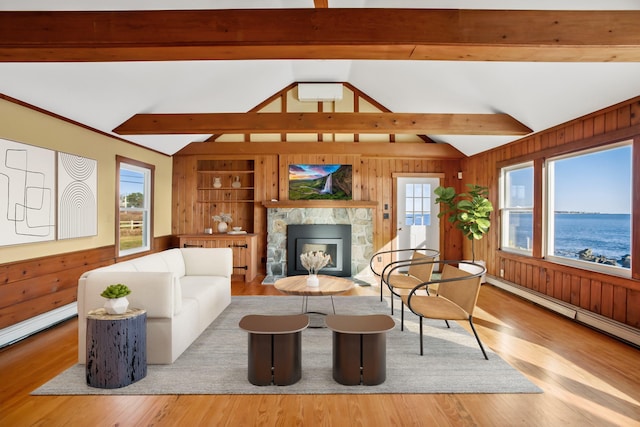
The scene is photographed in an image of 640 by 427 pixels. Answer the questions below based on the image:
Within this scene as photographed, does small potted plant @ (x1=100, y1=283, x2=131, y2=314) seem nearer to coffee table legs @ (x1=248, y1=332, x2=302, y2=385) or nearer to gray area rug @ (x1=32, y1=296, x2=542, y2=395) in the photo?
gray area rug @ (x1=32, y1=296, x2=542, y2=395)

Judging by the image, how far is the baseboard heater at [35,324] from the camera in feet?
9.86

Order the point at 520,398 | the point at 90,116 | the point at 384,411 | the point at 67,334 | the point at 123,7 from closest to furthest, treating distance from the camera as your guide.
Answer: the point at 384,411 < the point at 520,398 < the point at 123,7 < the point at 67,334 < the point at 90,116

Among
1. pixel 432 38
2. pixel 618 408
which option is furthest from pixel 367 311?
pixel 432 38

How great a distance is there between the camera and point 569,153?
4.02m

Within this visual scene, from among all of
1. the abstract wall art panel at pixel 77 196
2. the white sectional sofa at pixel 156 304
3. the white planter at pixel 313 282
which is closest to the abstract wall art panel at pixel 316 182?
the white planter at pixel 313 282

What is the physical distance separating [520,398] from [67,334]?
404cm

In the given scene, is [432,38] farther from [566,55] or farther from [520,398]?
[520,398]

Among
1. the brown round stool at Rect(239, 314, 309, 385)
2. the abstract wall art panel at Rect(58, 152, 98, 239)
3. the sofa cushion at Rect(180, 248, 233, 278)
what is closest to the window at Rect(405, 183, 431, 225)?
the sofa cushion at Rect(180, 248, 233, 278)

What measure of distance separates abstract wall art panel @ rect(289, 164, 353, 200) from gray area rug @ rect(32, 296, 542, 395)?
3.37 m

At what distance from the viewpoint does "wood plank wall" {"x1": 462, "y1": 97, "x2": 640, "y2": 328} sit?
318cm

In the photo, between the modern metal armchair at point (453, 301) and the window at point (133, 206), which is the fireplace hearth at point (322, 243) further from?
the modern metal armchair at point (453, 301)

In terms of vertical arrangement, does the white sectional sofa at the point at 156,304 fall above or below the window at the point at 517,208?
below

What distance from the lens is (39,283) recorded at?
340 centimetres

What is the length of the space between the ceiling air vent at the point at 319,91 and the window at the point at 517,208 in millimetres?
3164
